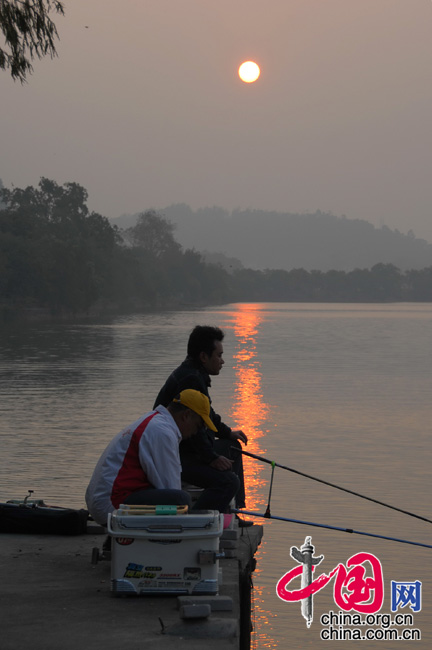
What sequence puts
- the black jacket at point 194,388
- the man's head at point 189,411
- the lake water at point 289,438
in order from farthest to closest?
the lake water at point 289,438
the black jacket at point 194,388
the man's head at point 189,411

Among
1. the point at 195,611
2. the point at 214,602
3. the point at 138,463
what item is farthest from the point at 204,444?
the point at 195,611

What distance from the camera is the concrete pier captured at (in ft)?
15.4

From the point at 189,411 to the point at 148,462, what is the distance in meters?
0.43

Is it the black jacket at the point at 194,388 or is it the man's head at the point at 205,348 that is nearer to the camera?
the black jacket at the point at 194,388

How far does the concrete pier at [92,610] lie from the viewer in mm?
4707

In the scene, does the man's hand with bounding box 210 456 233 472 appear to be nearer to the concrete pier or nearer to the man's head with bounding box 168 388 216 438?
the concrete pier

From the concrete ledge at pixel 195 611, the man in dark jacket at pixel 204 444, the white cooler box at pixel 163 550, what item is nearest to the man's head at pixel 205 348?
the man in dark jacket at pixel 204 444

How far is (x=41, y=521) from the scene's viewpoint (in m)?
6.91

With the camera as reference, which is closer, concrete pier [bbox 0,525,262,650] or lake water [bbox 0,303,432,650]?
concrete pier [bbox 0,525,262,650]

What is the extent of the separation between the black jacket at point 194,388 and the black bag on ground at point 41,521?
2.89 ft

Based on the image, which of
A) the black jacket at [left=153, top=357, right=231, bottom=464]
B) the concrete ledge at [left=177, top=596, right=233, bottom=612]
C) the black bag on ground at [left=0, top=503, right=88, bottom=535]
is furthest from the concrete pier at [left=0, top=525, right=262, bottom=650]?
the black jacket at [left=153, top=357, right=231, bottom=464]

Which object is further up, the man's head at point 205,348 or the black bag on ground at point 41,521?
the man's head at point 205,348

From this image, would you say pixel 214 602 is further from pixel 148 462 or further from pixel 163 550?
pixel 148 462

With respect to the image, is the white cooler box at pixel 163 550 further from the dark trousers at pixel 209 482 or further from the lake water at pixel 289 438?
the lake water at pixel 289 438
